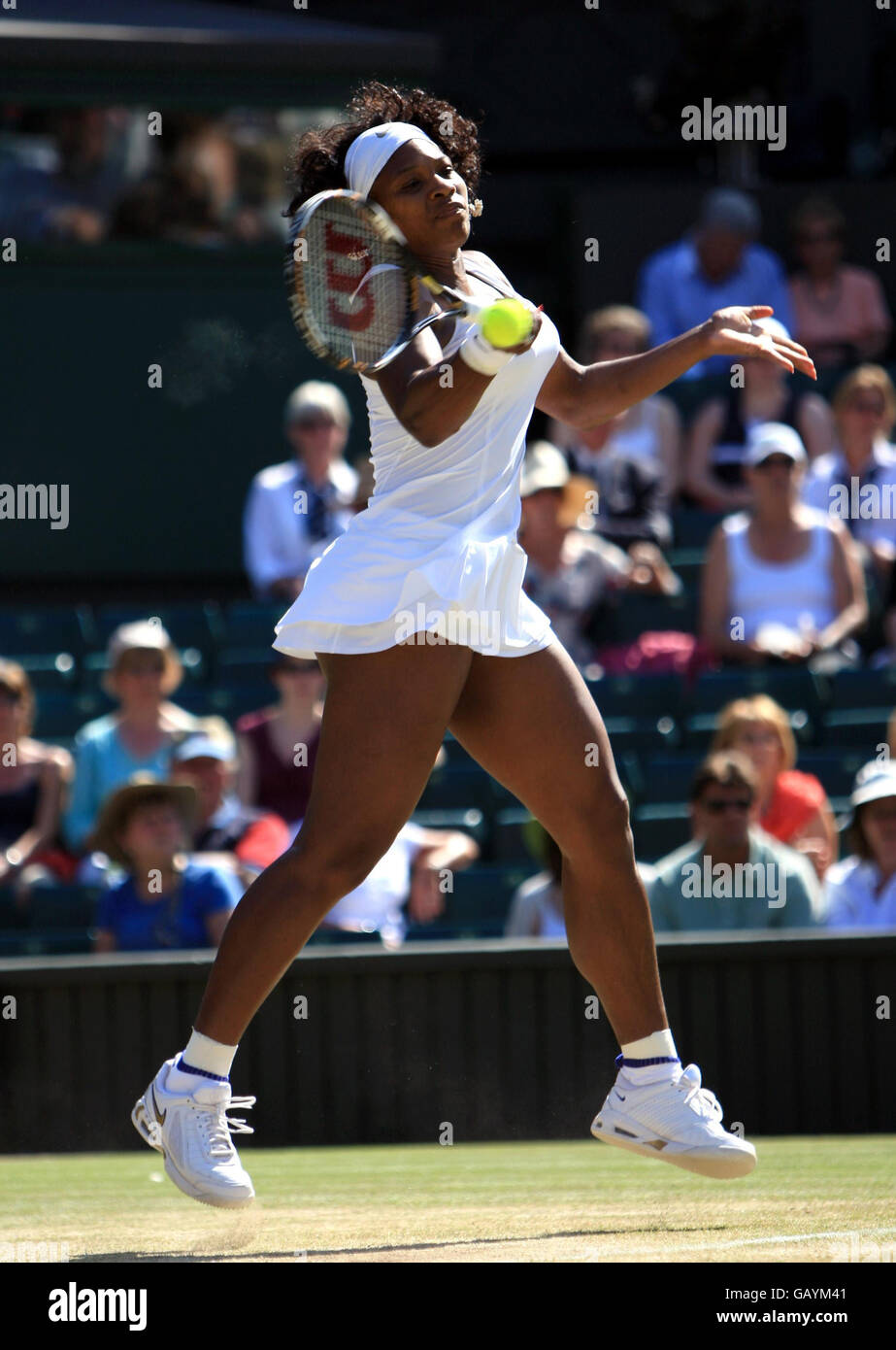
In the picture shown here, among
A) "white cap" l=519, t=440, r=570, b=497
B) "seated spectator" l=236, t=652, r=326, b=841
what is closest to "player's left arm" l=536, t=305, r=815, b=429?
"seated spectator" l=236, t=652, r=326, b=841

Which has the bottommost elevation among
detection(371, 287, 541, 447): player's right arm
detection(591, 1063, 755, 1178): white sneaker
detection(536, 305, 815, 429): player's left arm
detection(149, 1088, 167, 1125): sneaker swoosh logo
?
detection(591, 1063, 755, 1178): white sneaker

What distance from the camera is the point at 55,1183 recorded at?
4695 millimetres

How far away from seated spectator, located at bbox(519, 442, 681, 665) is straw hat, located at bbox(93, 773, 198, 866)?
1817 mm

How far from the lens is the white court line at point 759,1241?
124 inches

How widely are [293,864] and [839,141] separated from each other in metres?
8.83

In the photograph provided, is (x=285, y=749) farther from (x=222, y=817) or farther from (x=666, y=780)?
(x=666, y=780)

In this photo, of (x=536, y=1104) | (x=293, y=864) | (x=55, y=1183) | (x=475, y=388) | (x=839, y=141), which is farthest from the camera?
(x=839, y=141)

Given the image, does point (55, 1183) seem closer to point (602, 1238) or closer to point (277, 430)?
point (602, 1238)

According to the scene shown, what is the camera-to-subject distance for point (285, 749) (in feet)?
24.1

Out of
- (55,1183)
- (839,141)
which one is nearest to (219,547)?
(839,141)

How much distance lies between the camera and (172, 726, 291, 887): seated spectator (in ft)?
22.5

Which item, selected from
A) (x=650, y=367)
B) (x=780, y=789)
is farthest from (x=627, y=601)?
(x=650, y=367)

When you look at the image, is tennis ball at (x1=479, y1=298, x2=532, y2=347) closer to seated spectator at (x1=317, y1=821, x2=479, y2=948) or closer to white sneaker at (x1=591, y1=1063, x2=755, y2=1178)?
white sneaker at (x1=591, y1=1063, x2=755, y2=1178)

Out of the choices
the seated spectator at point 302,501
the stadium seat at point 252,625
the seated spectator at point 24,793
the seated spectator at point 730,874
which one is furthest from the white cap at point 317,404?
the seated spectator at point 730,874
